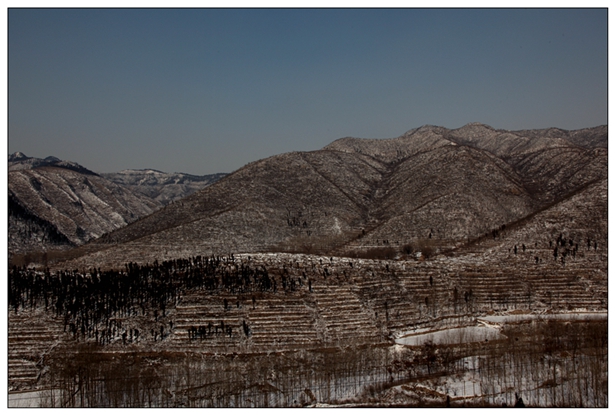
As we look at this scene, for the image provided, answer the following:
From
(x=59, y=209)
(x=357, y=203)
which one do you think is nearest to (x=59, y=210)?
(x=59, y=209)

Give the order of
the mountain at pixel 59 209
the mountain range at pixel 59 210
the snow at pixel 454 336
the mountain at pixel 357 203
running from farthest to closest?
1. the mountain at pixel 59 209
2. the mountain range at pixel 59 210
3. the mountain at pixel 357 203
4. the snow at pixel 454 336

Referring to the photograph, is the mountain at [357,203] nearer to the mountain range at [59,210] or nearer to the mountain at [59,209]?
the mountain range at [59,210]

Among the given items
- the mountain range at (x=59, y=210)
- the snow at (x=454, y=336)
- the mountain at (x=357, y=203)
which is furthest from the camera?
the mountain range at (x=59, y=210)

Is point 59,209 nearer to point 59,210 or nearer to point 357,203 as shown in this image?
point 59,210

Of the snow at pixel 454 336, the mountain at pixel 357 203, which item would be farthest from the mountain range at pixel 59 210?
the snow at pixel 454 336

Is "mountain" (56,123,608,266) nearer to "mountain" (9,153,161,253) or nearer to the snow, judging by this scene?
"mountain" (9,153,161,253)

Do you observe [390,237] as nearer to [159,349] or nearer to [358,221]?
[358,221]

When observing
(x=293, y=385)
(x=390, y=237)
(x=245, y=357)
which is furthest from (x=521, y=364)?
(x=390, y=237)
